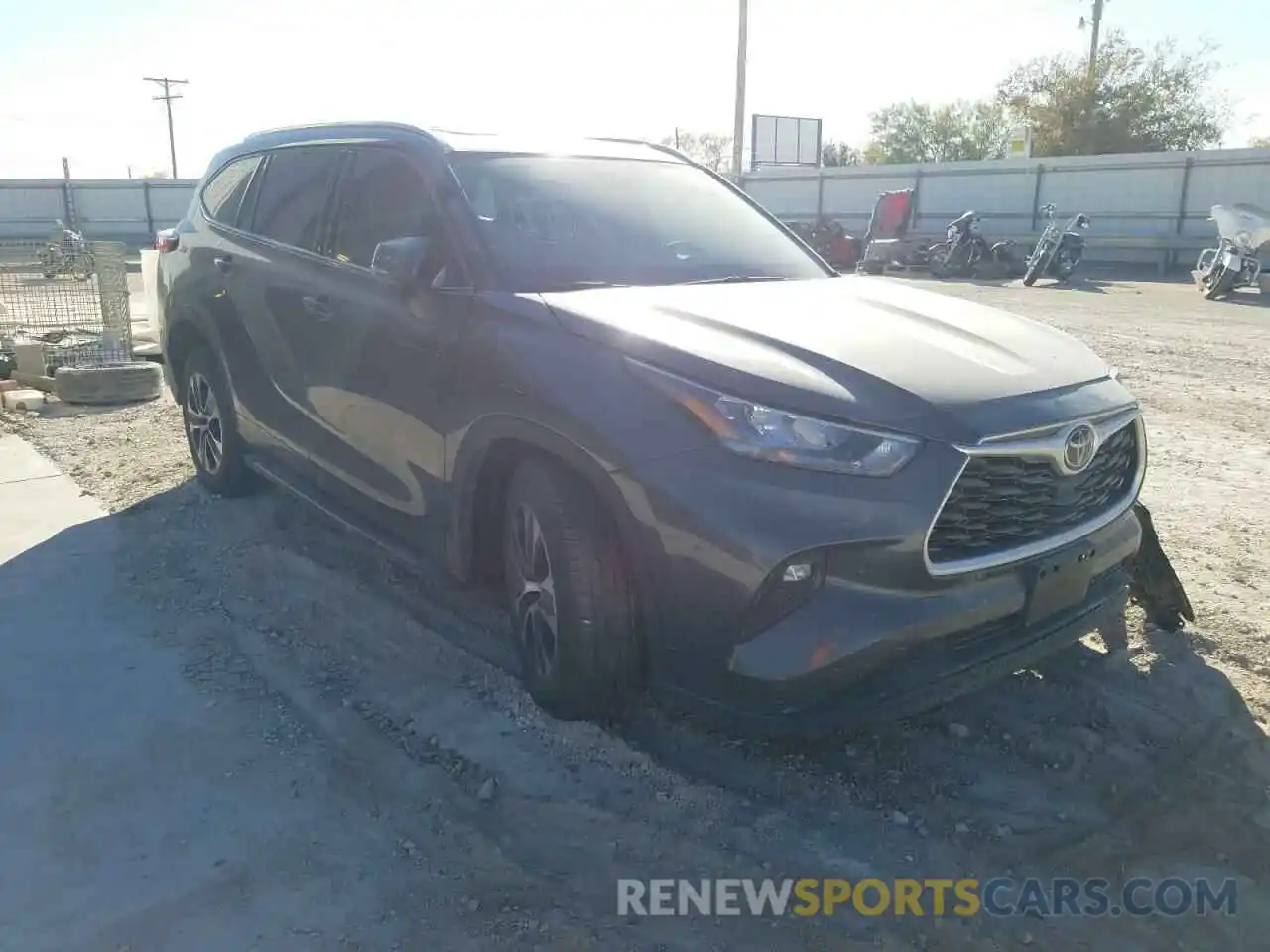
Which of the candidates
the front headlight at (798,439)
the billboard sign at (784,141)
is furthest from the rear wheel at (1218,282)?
the billboard sign at (784,141)

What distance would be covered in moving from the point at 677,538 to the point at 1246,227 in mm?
17731

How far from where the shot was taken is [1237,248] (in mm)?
16984

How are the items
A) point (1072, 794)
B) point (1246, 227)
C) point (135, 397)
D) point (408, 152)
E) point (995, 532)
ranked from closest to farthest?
point (995, 532) → point (1072, 794) → point (408, 152) → point (135, 397) → point (1246, 227)

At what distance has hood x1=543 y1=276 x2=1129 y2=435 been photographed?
8.82ft

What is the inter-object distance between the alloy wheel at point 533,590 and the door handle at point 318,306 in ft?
4.60

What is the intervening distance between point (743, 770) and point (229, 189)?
3973mm

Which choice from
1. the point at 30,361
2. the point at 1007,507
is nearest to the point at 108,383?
the point at 30,361

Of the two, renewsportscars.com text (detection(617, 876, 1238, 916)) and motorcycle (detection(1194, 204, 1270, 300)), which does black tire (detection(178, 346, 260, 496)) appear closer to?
renewsportscars.com text (detection(617, 876, 1238, 916))

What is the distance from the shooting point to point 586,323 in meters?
3.04

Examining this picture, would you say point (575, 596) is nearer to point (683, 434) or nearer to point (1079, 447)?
point (683, 434)

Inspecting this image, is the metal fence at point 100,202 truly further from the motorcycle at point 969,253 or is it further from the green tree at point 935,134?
the green tree at point 935,134

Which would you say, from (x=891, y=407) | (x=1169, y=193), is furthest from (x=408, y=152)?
(x=1169, y=193)

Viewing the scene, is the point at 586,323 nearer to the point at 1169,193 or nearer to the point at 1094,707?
the point at 1094,707

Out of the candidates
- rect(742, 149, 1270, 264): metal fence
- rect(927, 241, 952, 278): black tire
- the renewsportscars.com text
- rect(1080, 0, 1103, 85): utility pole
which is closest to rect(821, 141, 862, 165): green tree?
rect(1080, 0, 1103, 85): utility pole
